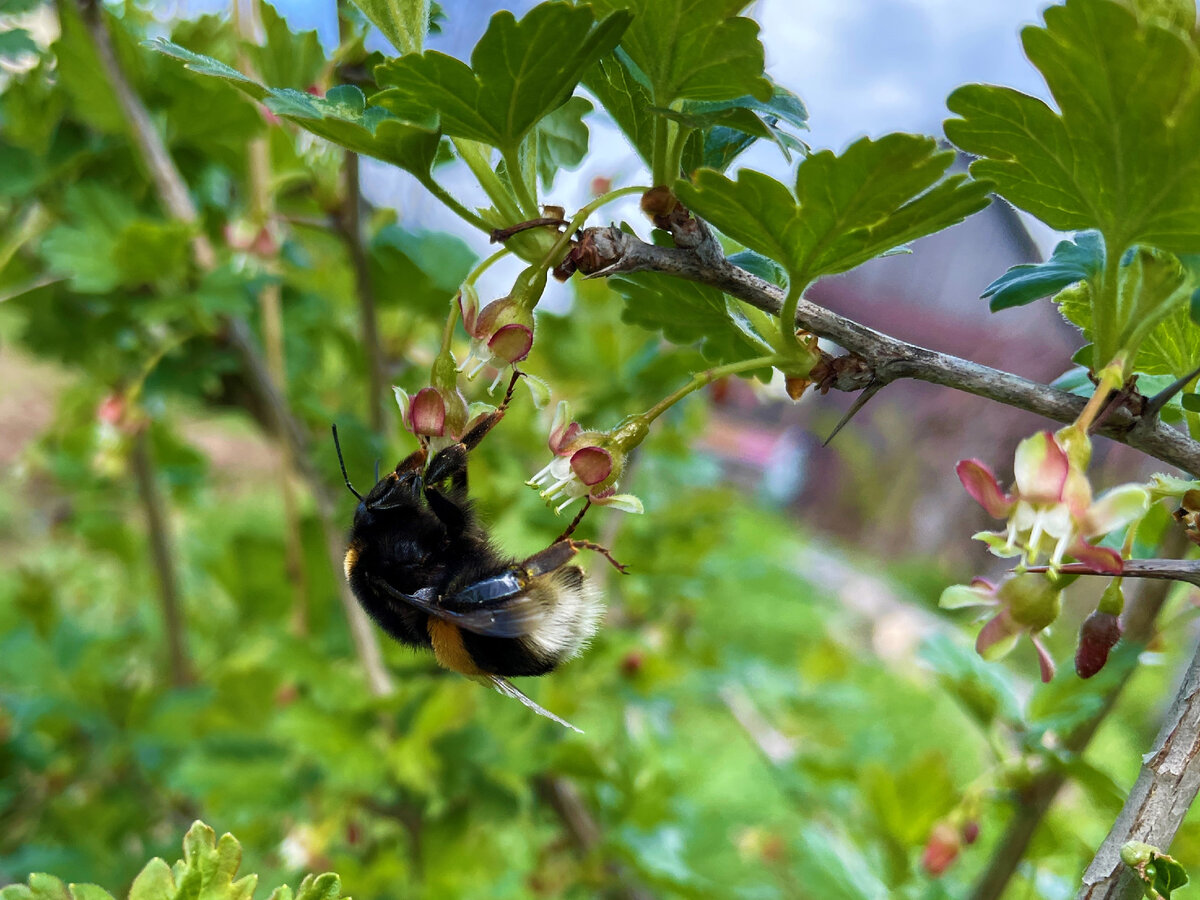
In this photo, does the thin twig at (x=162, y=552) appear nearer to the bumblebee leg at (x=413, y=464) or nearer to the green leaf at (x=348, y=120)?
the bumblebee leg at (x=413, y=464)

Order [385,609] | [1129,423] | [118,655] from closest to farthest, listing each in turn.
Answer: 1. [1129,423]
2. [385,609]
3. [118,655]

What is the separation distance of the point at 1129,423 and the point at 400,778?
762 mm

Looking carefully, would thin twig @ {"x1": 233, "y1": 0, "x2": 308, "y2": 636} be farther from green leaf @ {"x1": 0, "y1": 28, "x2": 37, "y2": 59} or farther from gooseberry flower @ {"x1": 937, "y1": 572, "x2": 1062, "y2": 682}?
gooseberry flower @ {"x1": 937, "y1": 572, "x2": 1062, "y2": 682}

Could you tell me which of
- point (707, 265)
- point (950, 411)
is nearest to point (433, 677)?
point (707, 265)

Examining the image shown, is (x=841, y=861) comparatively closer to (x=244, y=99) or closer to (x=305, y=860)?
(x=305, y=860)

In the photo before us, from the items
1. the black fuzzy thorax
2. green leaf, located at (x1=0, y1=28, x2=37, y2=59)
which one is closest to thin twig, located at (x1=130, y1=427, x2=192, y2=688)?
green leaf, located at (x1=0, y1=28, x2=37, y2=59)

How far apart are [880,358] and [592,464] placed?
0.46 feet

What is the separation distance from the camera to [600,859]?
1083 mm

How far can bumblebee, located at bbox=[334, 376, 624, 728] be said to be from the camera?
1.76ft

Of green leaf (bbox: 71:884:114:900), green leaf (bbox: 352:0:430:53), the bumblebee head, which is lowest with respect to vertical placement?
green leaf (bbox: 71:884:114:900)

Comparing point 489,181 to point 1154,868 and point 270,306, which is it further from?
point 270,306

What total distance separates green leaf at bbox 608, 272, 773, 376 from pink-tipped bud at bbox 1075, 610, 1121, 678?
0.19 metres

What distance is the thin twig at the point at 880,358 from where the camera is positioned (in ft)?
1.19

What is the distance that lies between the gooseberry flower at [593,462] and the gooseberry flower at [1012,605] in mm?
151
